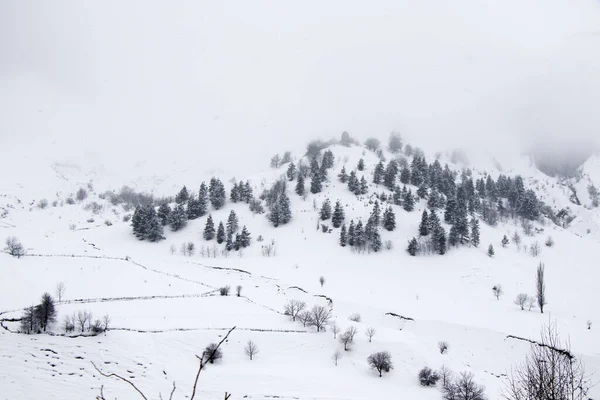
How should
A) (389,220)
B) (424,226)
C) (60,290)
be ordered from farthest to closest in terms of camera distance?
1. (389,220)
2. (424,226)
3. (60,290)

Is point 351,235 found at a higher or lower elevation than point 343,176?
lower

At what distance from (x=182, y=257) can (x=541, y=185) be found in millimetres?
174745

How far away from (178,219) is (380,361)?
225 ft

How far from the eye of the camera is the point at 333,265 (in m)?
68.7

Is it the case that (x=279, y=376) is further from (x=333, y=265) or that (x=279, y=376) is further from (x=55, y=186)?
(x=55, y=186)

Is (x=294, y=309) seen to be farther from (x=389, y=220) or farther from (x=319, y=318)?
(x=389, y=220)

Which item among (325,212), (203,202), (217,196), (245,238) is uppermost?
(217,196)

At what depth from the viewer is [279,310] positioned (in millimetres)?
45562

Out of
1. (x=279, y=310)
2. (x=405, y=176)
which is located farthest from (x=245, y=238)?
(x=405, y=176)

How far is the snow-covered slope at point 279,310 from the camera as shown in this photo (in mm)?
29938

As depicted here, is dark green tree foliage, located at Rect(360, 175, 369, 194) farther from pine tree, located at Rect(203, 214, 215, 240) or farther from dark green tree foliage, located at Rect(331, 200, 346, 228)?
pine tree, located at Rect(203, 214, 215, 240)

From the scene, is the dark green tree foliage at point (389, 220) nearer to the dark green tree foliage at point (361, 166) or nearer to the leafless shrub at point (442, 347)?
the dark green tree foliage at point (361, 166)

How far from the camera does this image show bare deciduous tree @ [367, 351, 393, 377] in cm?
3412

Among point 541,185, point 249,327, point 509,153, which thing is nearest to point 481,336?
point 249,327
